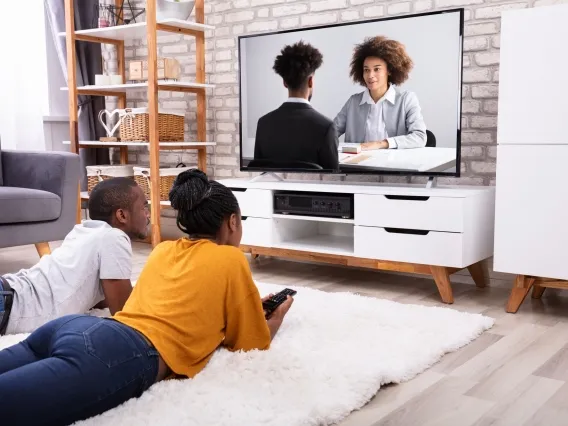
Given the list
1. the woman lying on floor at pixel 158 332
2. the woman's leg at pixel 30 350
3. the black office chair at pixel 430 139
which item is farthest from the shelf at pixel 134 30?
the woman's leg at pixel 30 350

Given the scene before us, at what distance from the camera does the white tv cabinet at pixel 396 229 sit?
2.82m

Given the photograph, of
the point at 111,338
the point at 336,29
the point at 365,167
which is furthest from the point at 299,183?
the point at 111,338

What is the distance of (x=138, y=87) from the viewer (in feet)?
13.5

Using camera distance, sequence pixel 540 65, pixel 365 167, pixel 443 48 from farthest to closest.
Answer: pixel 365 167, pixel 443 48, pixel 540 65

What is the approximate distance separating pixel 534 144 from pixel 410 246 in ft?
2.26

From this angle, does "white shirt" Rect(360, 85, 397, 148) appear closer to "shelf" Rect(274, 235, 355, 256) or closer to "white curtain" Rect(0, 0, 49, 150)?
"shelf" Rect(274, 235, 355, 256)

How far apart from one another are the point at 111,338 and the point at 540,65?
6.17ft

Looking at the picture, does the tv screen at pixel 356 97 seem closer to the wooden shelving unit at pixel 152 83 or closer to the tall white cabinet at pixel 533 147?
the tall white cabinet at pixel 533 147

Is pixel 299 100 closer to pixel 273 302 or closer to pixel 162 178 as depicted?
pixel 162 178

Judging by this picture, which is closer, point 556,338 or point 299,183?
point 556,338

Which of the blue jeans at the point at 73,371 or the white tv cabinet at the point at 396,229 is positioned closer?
the blue jeans at the point at 73,371

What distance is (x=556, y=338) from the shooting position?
2.34 m

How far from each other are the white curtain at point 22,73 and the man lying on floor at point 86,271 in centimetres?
270

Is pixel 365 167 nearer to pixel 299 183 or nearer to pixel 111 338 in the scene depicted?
pixel 299 183
